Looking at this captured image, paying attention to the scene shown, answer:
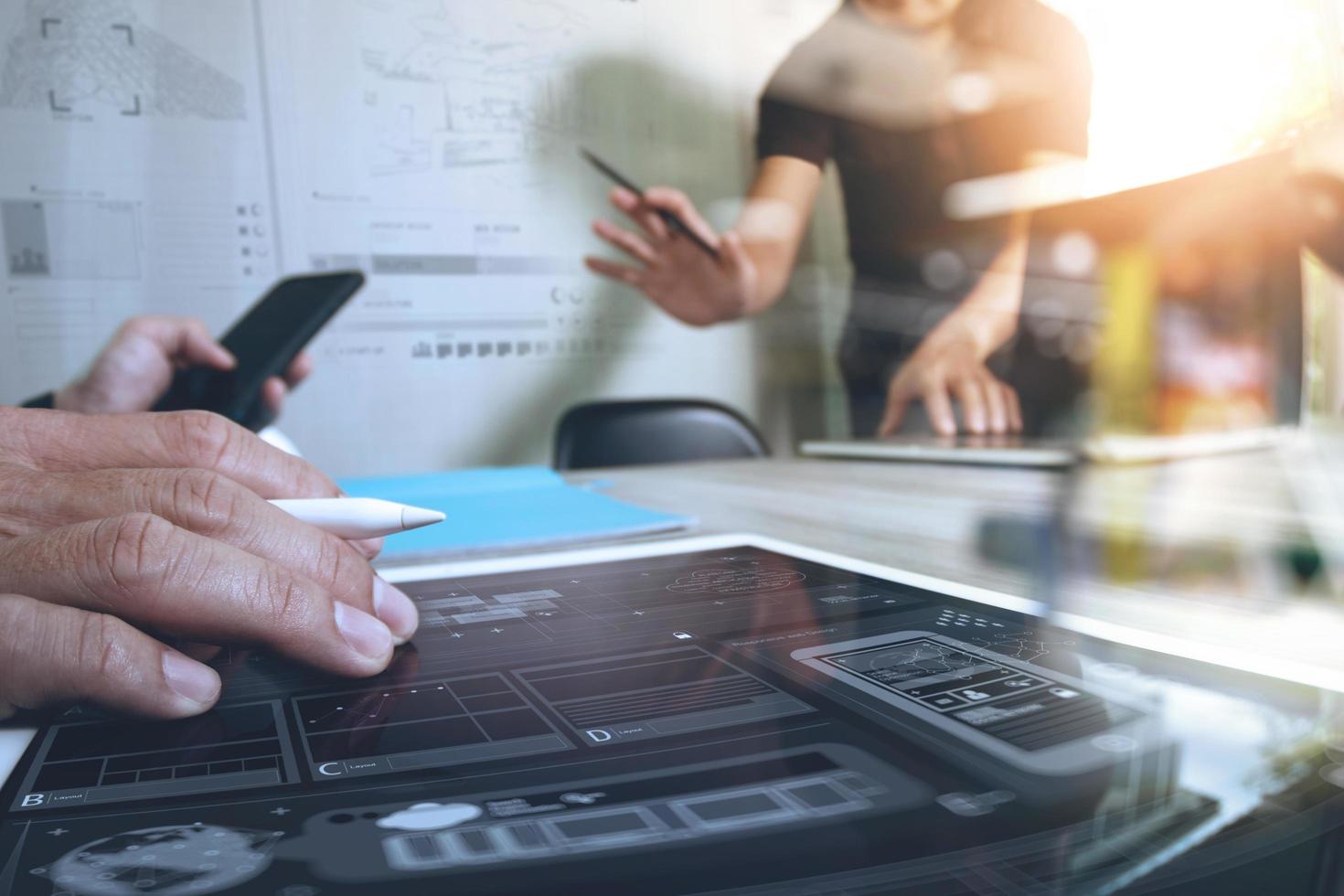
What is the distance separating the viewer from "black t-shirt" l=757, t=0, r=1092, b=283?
1.90 meters

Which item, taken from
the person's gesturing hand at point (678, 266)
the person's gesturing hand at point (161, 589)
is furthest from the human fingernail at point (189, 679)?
the person's gesturing hand at point (678, 266)

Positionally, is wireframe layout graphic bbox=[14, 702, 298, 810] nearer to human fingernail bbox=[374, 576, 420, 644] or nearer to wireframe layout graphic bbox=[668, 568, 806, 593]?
human fingernail bbox=[374, 576, 420, 644]

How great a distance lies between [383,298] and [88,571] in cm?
155

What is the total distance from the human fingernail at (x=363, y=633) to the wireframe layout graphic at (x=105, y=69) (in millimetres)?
1620

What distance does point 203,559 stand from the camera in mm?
283

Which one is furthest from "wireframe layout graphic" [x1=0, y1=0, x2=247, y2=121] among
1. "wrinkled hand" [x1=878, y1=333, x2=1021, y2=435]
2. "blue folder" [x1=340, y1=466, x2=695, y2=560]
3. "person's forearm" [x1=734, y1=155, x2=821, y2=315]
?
"wrinkled hand" [x1=878, y1=333, x2=1021, y2=435]

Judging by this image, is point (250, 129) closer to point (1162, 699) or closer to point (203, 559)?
point (203, 559)

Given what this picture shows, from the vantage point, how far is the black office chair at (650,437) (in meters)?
1.36

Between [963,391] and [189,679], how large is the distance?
1068 millimetres

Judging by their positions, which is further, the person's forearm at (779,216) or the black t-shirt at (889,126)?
the person's forearm at (779,216)

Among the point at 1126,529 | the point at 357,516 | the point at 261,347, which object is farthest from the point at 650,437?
the point at 357,516

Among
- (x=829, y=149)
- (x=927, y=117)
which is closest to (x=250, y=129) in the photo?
(x=829, y=149)

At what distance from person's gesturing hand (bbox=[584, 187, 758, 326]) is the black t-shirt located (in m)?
0.28

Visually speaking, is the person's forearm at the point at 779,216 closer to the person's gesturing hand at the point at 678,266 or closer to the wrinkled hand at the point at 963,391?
the person's gesturing hand at the point at 678,266
